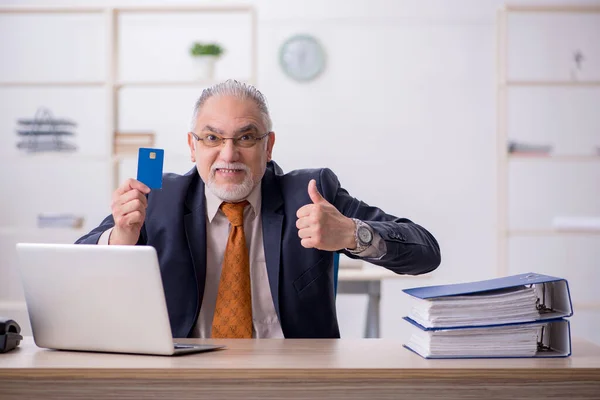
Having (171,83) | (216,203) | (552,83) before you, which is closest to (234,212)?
(216,203)

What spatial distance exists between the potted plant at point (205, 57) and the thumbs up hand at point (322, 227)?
2918 mm

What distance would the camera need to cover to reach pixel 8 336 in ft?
5.32

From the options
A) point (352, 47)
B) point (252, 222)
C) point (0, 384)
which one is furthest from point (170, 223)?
point (352, 47)

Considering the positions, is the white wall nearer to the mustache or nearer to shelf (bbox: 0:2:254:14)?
shelf (bbox: 0:2:254:14)

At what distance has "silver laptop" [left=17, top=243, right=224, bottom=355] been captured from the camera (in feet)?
4.91

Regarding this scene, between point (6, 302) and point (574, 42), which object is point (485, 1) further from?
point (6, 302)

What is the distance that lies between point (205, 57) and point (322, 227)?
9.96ft

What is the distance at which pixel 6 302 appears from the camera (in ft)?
14.9

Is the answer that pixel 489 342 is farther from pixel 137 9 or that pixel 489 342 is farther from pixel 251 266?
pixel 137 9

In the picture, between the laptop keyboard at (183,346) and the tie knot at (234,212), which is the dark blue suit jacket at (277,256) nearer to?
the tie knot at (234,212)

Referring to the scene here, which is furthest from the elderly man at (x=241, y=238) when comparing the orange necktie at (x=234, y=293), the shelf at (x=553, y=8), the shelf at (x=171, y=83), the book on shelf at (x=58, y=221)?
the shelf at (x=553, y=8)

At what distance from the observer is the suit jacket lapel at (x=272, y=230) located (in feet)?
6.86

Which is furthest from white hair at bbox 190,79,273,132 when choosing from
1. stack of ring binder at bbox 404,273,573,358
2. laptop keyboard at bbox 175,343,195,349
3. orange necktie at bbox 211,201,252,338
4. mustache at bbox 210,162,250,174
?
stack of ring binder at bbox 404,273,573,358

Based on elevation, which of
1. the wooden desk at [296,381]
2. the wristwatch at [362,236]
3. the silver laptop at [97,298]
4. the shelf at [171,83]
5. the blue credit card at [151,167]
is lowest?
the wooden desk at [296,381]
